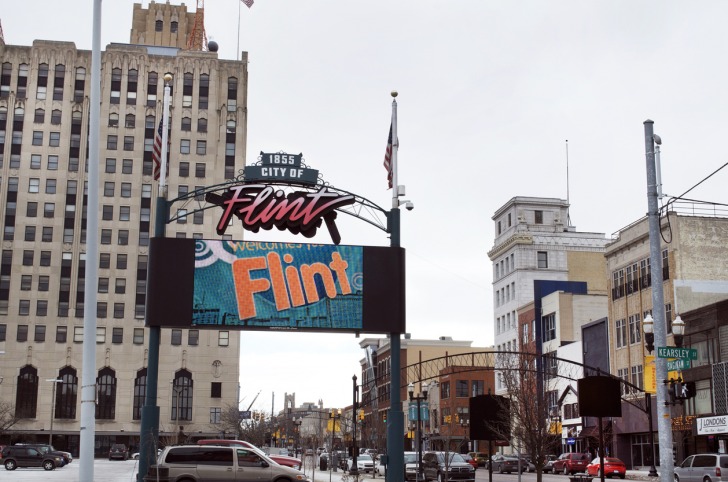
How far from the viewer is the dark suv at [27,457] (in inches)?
2650

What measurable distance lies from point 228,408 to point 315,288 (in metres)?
79.6

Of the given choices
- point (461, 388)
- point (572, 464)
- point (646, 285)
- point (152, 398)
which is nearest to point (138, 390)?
point (461, 388)

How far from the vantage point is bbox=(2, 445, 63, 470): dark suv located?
67312 millimetres

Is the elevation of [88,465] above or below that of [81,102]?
below

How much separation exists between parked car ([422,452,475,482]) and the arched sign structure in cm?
1178

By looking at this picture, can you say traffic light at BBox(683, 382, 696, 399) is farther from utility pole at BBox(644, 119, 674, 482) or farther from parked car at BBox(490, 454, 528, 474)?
parked car at BBox(490, 454, 528, 474)

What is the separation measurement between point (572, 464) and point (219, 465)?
141ft

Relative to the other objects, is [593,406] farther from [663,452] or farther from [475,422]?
[475,422]

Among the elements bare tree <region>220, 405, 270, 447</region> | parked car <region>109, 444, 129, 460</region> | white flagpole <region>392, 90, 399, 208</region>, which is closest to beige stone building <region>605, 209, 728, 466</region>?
white flagpole <region>392, 90, 399, 208</region>

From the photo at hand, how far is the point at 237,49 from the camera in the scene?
129 m

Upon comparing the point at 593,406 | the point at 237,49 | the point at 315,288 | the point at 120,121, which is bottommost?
the point at 593,406

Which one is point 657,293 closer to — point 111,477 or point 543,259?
point 111,477

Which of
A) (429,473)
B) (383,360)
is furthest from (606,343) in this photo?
(383,360)

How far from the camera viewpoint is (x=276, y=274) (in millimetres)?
38375
